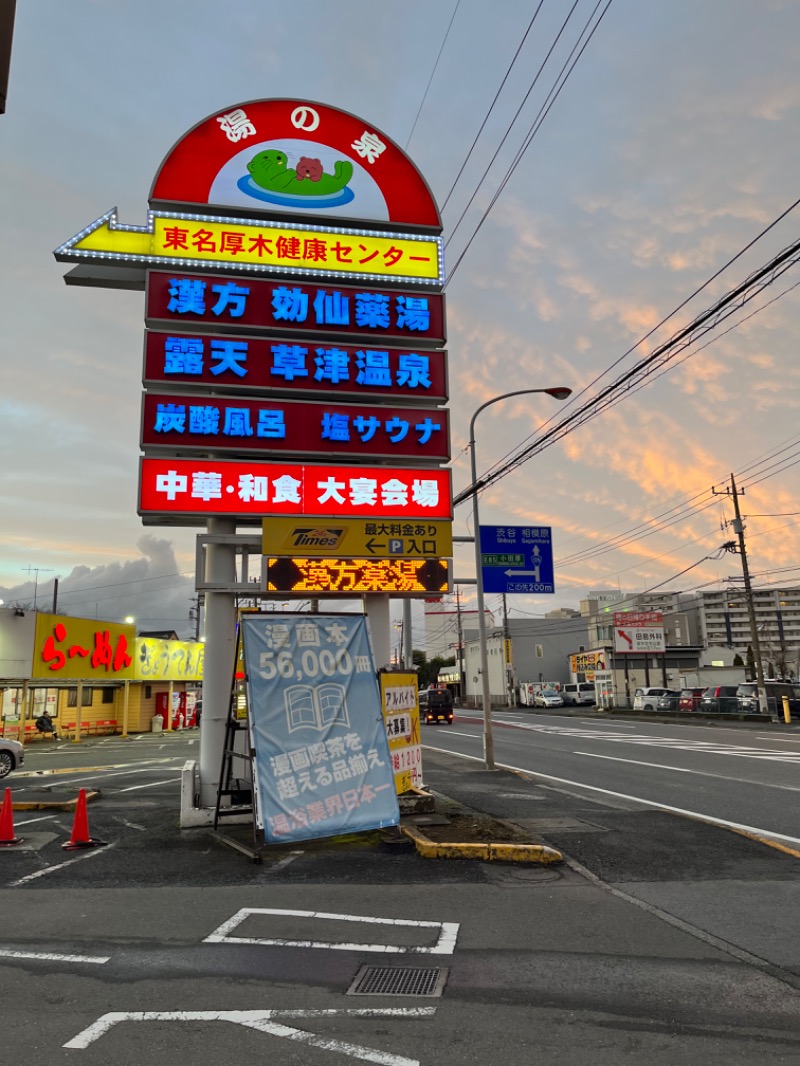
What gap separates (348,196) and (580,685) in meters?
66.6

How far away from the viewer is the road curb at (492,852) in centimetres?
875

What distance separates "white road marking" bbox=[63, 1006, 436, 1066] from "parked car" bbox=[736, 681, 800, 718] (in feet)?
127

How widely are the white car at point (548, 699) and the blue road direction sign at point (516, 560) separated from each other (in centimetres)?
4937

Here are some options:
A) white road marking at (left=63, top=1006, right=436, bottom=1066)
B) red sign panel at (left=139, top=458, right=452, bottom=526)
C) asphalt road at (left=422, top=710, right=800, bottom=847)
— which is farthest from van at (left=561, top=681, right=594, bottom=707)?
white road marking at (left=63, top=1006, right=436, bottom=1066)

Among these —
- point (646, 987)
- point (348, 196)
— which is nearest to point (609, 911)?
point (646, 987)

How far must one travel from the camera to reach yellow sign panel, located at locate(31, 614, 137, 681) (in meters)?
30.4

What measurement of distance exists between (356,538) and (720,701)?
1452 inches

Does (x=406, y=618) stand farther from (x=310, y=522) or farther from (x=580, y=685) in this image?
(x=580, y=685)

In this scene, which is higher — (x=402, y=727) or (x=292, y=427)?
(x=292, y=427)

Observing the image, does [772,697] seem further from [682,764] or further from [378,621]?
[378,621]

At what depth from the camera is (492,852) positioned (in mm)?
8906

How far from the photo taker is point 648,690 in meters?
52.5

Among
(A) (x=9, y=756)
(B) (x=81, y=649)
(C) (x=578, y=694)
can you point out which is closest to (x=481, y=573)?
(A) (x=9, y=756)

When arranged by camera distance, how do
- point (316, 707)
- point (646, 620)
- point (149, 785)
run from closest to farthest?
1. point (316, 707)
2. point (149, 785)
3. point (646, 620)
